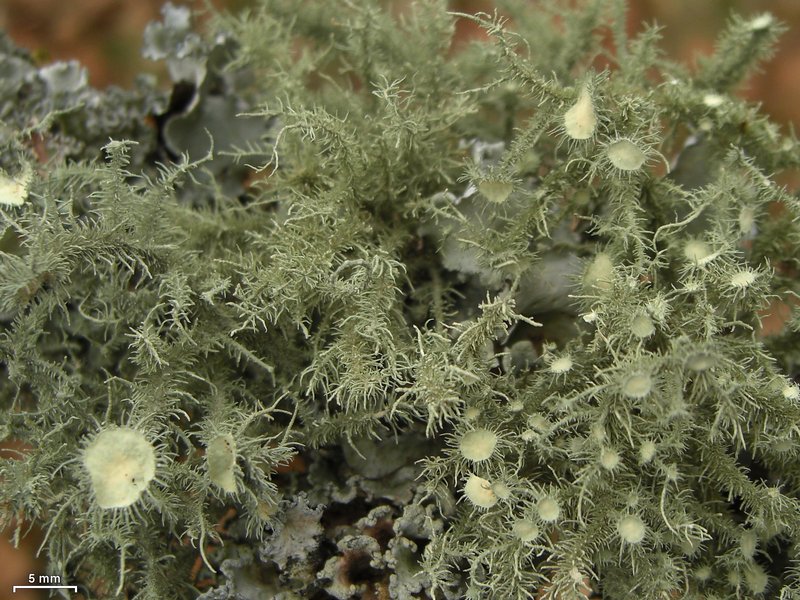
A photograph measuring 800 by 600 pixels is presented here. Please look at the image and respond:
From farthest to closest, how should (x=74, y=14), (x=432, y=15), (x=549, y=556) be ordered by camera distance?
1. (x=74, y=14)
2. (x=432, y=15)
3. (x=549, y=556)

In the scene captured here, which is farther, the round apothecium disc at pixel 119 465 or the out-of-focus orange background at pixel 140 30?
the out-of-focus orange background at pixel 140 30

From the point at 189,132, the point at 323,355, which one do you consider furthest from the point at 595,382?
the point at 189,132

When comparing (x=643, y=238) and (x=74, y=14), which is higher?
(x=643, y=238)

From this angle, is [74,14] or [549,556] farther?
[74,14]

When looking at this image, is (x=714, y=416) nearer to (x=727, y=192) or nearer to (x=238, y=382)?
(x=727, y=192)

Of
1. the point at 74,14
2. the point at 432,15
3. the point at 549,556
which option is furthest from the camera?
the point at 74,14

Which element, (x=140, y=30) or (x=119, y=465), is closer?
(x=119, y=465)

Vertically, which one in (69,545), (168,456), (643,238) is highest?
(643,238)

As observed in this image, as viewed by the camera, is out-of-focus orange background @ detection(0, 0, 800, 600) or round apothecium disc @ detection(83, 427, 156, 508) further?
out-of-focus orange background @ detection(0, 0, 800, 600)
